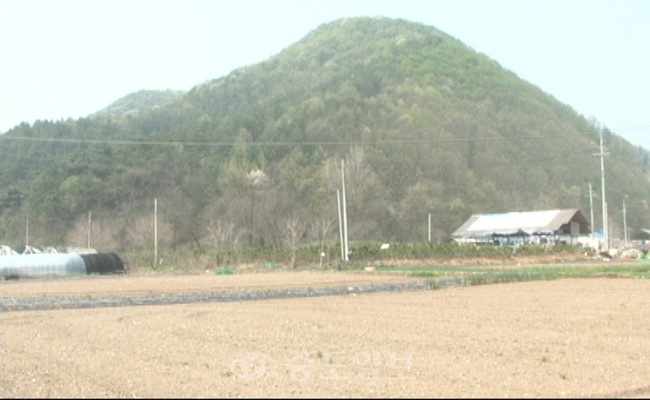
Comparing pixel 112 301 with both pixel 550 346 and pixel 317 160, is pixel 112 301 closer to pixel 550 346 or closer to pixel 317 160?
pixel 550 346

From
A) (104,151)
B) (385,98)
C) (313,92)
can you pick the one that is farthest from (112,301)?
(313,92)

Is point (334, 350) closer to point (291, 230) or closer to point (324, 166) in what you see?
point (291, 230)

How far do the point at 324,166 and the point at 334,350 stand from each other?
2671 inches

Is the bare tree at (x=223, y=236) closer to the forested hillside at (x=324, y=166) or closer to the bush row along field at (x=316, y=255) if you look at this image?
the forested hillside at (x=324, y=166)

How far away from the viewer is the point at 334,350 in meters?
10.4

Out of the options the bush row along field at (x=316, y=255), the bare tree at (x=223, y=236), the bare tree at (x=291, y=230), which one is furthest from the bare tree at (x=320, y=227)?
the bush row along field at (x=316, y=255)

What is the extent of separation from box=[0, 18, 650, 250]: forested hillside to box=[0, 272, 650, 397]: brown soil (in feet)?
141

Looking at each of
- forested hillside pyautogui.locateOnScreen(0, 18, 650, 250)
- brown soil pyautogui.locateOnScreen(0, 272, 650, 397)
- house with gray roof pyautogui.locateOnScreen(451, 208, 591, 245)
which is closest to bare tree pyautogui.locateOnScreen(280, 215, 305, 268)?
forested hillside pyautogui.locateOnScreen(0, 18, 650, 250)

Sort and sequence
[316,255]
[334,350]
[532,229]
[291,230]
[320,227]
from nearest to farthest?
[334,350], [316,255], [291,230], [532,229], [320,227]

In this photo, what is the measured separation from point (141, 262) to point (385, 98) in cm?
4997

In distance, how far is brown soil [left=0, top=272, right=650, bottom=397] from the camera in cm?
798

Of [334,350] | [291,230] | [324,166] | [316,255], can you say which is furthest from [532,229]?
[334,350]

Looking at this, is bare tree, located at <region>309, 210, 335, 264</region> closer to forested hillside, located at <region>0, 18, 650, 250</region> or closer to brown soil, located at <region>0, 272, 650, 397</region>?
forested hillside, located at <region>0, 18, 650, 250</region>

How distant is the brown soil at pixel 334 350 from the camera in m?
7.98
